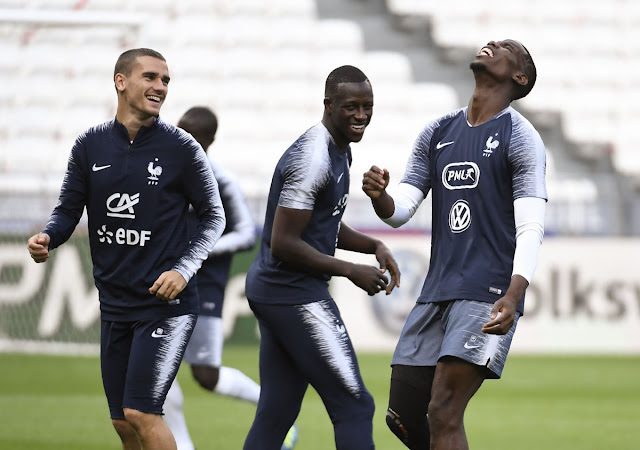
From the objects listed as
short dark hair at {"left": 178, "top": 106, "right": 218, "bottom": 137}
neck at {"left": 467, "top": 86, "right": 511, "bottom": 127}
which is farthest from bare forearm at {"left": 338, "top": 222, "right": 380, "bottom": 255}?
short dark hair at {"left": 178, "top": 106, "right": 218, "bottom": 137}

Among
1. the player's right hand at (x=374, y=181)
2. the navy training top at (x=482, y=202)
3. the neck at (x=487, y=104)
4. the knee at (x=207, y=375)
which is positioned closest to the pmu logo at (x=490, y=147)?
the navy training top at (x=482, y=202)

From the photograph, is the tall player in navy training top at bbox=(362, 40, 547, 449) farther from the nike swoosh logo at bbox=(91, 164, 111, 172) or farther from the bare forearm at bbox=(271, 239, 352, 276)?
the nike swoosh logo at bbox=(91, 164, 111, 172)

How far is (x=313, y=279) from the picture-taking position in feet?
17.7

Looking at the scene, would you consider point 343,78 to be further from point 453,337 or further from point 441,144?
point 453,337

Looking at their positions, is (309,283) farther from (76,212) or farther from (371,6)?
(371,6)

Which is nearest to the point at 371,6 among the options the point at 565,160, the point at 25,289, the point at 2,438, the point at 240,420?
the point at 565,160

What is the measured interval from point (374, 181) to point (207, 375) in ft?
9.63

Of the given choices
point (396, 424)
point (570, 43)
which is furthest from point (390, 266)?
point (570, 43)

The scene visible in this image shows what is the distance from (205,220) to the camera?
5.45m

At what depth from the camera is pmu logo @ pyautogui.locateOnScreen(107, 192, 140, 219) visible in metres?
5.23

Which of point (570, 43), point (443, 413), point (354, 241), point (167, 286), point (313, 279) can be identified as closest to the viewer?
point (443, 413)

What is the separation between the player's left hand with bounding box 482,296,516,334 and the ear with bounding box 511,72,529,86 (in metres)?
1.10

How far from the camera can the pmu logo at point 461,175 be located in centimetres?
517

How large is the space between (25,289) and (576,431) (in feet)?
26.3
